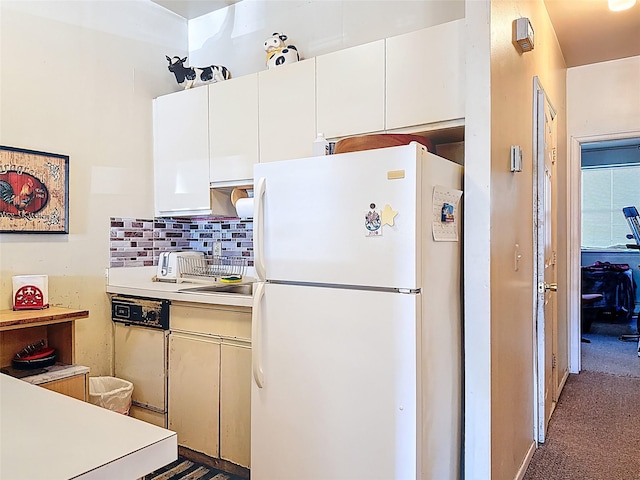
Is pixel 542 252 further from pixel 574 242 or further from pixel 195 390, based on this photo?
pixel 195 390

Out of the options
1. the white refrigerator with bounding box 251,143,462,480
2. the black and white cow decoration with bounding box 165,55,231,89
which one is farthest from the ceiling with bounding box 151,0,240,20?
the white refrigerator with bounding box 251,143,462,480

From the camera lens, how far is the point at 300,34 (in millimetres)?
2844

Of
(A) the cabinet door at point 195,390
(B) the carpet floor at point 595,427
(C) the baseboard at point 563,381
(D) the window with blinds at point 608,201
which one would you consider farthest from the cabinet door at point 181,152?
(D) the window with blinds at point 608,201

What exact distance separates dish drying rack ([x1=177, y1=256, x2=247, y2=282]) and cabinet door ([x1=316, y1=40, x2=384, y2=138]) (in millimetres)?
1151

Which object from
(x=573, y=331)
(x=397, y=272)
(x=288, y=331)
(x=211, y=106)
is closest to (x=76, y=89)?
(x=211, y=106)

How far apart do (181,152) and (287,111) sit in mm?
850

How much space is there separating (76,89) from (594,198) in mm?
7088

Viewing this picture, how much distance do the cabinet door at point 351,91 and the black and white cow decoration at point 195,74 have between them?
0.83 meters

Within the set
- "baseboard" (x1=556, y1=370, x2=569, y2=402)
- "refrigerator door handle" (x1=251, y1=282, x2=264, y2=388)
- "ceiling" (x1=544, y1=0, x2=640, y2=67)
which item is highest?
"ceiling" (x1=544, y1=0, x2=640, y2=67)

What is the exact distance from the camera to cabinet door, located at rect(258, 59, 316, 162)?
2400 millimetres

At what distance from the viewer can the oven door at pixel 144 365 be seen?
2.51 m

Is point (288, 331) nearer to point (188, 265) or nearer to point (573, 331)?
point (188, 265)

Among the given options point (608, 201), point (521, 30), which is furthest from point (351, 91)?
point (608, 201)

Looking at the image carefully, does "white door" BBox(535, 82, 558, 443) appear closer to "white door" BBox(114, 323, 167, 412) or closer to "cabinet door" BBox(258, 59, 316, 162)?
"cabinet door" BBox(258, 59, 316, 162)
